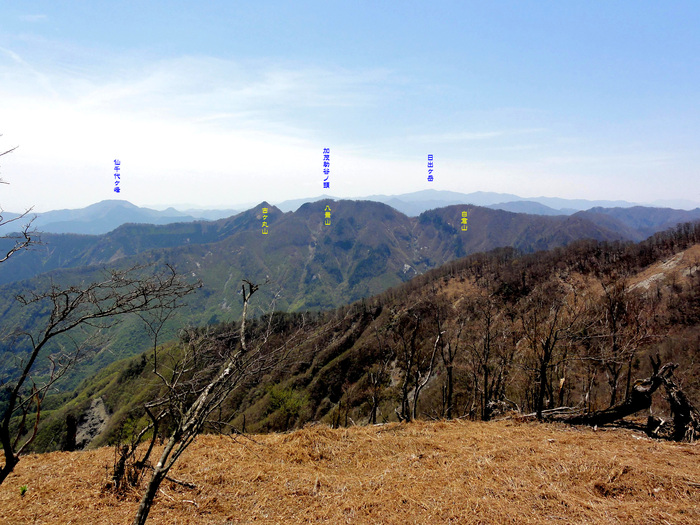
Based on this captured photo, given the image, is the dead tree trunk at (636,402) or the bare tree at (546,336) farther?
the bare tree at (546,336)

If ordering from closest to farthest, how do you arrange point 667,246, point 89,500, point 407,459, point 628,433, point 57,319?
point 57,319 → point 89,500 → point 407,459 → point 628,433 → point 667,246

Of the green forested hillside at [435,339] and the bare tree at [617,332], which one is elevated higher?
the bare tree at [617,332]

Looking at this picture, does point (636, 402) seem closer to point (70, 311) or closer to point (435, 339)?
point (70, 311)

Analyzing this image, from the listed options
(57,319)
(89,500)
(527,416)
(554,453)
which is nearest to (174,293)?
(57,319)

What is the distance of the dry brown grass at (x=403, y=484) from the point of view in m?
7.38

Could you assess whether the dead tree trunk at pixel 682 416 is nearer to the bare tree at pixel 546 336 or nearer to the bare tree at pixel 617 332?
the bare tree at pixel 546 336

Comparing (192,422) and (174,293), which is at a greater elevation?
(174,293)

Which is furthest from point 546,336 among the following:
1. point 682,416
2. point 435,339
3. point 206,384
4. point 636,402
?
point 435,339

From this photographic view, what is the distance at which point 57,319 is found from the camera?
659 centimetres

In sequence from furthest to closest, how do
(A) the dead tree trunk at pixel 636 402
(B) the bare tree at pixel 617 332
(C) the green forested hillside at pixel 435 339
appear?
(C) the green forested hillside at pixel 435 339 < (B) the bare tree at pixel 617 332 < (A) the dead tree trunk at pixel 636 402

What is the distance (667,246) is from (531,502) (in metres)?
174

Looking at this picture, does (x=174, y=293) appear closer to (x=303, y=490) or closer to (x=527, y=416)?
(x=303, y=490)

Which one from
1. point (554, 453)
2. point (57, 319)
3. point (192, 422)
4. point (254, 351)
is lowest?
point (554, 453)

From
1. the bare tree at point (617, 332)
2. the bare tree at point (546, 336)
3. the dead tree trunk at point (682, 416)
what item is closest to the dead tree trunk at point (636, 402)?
the dead tree trunk at point (682, 416)
